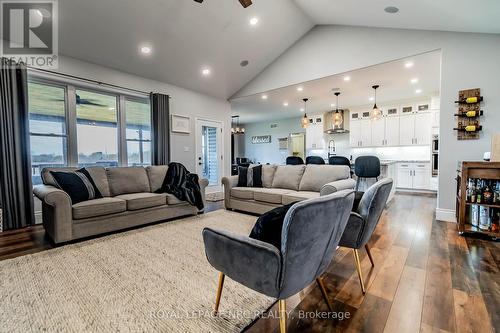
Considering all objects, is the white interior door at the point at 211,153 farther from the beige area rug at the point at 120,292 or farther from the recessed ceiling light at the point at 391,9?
the recessed ceiling light at the point at 391,9

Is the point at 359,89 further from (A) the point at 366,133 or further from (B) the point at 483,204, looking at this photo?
(B) the point at 483,204

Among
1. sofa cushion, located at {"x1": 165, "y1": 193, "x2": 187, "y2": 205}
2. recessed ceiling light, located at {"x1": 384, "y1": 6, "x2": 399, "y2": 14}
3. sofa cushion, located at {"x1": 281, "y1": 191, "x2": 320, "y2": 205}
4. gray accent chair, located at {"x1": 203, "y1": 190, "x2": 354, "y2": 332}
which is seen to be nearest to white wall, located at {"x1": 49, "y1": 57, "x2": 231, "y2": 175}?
sofa cushion, located at {"x1": 165, "y1": 193, "x2": 187, "y2": 205}

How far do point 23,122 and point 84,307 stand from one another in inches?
130

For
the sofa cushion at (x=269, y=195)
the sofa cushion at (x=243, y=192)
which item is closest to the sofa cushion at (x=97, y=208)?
the sofa cushion at (x=243, y=192)

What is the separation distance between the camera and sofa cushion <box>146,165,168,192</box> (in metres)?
4.06

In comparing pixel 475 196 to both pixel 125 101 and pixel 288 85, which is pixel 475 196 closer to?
pixel 288 85

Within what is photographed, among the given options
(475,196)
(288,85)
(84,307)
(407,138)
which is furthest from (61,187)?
(407,138)

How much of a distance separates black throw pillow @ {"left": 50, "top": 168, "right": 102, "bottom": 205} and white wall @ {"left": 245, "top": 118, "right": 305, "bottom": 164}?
787 centimetres

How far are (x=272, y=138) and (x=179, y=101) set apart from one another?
579 centimetres

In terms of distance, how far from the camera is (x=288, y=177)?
4148 mm

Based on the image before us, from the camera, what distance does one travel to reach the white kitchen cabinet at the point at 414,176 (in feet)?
21.5

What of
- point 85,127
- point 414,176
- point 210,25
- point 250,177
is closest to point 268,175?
point 250,177

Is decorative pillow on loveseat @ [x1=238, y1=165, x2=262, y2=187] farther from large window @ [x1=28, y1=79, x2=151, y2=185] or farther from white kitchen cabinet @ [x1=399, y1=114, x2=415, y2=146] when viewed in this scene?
white kitchen cabinet @ [x1=399, y1=114, x2=415, y2=146]

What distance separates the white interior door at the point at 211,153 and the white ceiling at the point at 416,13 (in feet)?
11.3
